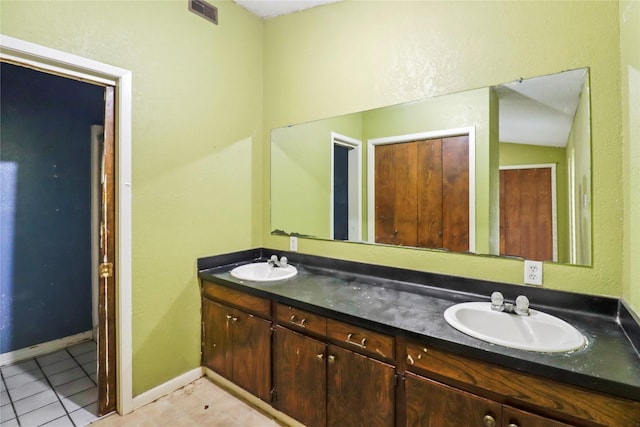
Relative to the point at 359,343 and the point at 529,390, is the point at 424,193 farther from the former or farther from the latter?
the point at 529,390

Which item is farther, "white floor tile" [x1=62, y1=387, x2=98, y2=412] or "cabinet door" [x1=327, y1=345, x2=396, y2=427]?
"white floor tile" [x1=62, y1=387, x2=98, y2=412]

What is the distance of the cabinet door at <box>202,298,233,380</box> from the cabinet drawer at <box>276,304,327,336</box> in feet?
1.58

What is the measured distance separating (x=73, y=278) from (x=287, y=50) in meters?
2.74

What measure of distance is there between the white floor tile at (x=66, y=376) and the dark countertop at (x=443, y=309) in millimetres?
1226

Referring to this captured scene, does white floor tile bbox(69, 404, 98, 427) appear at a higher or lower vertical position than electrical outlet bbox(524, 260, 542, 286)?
lower

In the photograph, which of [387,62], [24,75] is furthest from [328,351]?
[24,75]

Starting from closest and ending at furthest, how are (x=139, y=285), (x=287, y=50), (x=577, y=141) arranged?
1. (x=577, y=141)
2. (x=139, y=285)
3. (x=287, y=50)

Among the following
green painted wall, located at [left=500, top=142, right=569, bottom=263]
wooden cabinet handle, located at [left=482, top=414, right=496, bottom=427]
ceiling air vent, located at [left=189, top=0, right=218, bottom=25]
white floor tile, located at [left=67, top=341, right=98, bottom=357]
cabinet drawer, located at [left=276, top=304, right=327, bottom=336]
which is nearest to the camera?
wooden cabinet handle, located at [left=482, top=414, right=496, bottom=427]

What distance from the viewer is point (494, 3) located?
4.97 ft

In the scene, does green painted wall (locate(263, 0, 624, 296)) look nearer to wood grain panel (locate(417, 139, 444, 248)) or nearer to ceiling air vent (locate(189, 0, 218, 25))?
wood grain panel (locate(417, 139, 444, 248))

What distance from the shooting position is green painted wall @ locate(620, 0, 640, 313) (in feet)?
3.41

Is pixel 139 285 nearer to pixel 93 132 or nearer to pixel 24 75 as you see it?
pixel 93 132

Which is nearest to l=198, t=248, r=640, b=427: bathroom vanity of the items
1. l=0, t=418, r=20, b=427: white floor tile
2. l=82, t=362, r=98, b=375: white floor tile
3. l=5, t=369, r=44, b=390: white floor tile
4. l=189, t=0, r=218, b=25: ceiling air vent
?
l=82, t=362, r=98, b=375: white floor tile

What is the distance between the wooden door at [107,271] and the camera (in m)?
1.74
